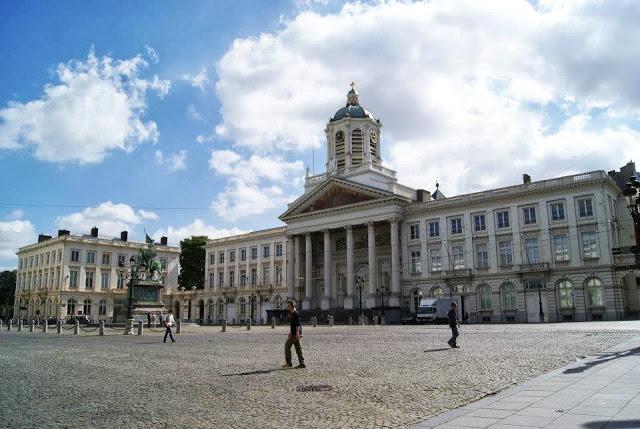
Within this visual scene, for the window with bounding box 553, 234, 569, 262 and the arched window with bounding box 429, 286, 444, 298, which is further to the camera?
the arched window with bounding box 429, 286, 444, 298

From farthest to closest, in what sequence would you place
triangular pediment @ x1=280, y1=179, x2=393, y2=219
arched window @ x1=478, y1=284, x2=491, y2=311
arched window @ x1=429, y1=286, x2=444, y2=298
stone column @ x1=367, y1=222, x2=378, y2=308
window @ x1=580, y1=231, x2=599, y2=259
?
triangular pediment @ x1=280, y1=179, x2=393, y2=219 < stone column @ x1=367, y1=222, x2=378, y2=308 < arched window @ x1=429, y1=286, x2=444, y2=298 < arched window @ x1=478, y1=284, x2=491, y2=311 < window @ x1=580, y1=231, x2=599, y2=259

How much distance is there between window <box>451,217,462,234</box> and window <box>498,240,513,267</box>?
506 cm

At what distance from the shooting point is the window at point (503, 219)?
58.3 meters

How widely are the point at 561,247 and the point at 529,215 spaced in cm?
469

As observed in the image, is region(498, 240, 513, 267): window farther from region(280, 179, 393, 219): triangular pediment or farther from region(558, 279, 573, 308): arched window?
region(280, 179, 393, 219): triangular pediment

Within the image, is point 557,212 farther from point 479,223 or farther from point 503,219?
point 479,223

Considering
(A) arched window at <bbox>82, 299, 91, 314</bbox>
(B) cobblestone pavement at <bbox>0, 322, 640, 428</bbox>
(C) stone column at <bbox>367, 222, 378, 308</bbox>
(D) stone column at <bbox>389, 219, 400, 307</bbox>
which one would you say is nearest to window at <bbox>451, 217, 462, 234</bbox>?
(D) stone column at <bbox>389, 219, 400, 307</bbox>

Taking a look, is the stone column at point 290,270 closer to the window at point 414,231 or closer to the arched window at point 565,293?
the window at point 414,231

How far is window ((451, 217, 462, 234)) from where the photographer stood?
6181cm

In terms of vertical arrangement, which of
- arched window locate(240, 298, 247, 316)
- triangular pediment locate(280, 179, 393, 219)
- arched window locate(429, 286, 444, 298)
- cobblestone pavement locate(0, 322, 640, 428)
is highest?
triangular pediment locate(280, 179, 393, 219)

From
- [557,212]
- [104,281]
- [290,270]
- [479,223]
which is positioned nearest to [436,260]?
[479,223]

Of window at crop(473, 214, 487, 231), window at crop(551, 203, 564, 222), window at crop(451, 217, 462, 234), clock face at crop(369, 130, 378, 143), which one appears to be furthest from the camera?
clock face at crop(369, 130, 378, 143)

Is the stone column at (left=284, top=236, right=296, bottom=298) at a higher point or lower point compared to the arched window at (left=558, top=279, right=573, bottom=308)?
higher

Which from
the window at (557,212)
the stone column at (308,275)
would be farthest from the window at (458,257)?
the stone column at (308,275)
